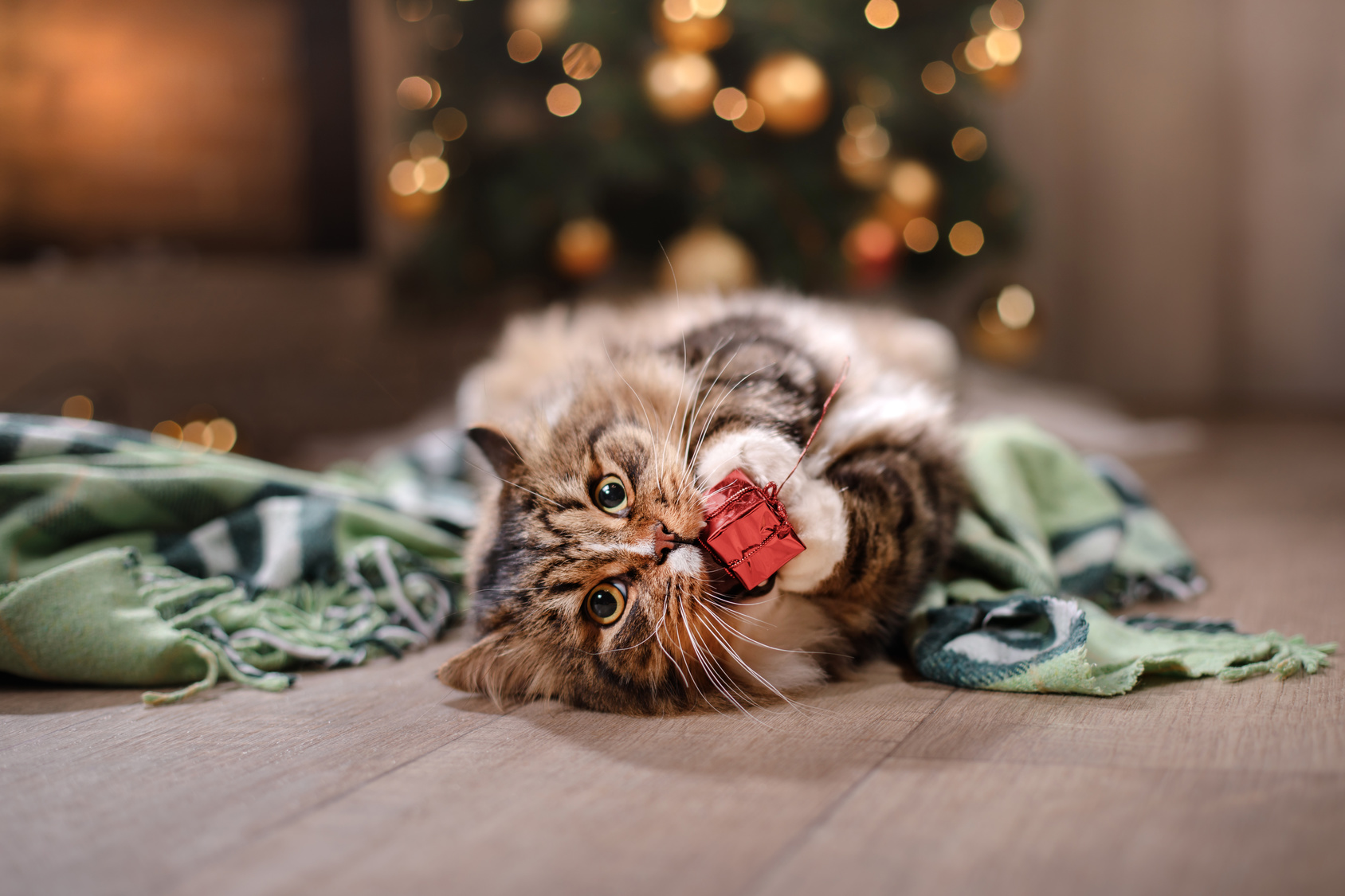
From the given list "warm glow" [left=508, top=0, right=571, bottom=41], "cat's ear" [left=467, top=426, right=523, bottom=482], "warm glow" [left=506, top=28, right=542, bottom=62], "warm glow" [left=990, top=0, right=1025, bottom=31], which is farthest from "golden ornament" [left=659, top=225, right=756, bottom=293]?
"cat's ear" [left=467, top=426, right=523, bottom=482]

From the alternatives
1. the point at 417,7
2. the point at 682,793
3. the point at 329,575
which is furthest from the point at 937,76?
the point at 682,793

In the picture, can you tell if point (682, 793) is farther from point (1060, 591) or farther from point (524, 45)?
point (524, 45)

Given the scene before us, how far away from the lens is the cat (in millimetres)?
1008

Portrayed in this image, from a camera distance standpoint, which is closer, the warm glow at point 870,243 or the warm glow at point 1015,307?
the warm glow at point 870,243

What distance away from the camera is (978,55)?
2715mm

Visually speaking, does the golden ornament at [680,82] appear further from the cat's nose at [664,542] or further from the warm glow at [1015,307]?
the cat's nose at [664,542]

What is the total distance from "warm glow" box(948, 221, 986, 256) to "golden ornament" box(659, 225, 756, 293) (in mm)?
789

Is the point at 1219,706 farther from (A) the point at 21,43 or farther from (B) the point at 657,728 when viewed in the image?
(A) the point at 21,43

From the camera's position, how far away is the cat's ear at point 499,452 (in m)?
1.14

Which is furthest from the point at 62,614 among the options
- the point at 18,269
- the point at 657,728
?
the point at 18,269

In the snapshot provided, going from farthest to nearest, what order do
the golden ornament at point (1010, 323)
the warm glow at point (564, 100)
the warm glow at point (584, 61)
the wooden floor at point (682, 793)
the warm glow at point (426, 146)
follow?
the golden ornament at point (1010, 323) < the warm glow at point (426, 146) < the warm glow at point (564, 100) < the warm glow at point (584, 61) < the wooden floor at point (682, 793)

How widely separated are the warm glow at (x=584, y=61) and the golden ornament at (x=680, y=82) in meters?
0.25

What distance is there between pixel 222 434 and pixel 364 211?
1.20 metres

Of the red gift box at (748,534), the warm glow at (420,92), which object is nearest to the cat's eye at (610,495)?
the red gift box at (748,534)
